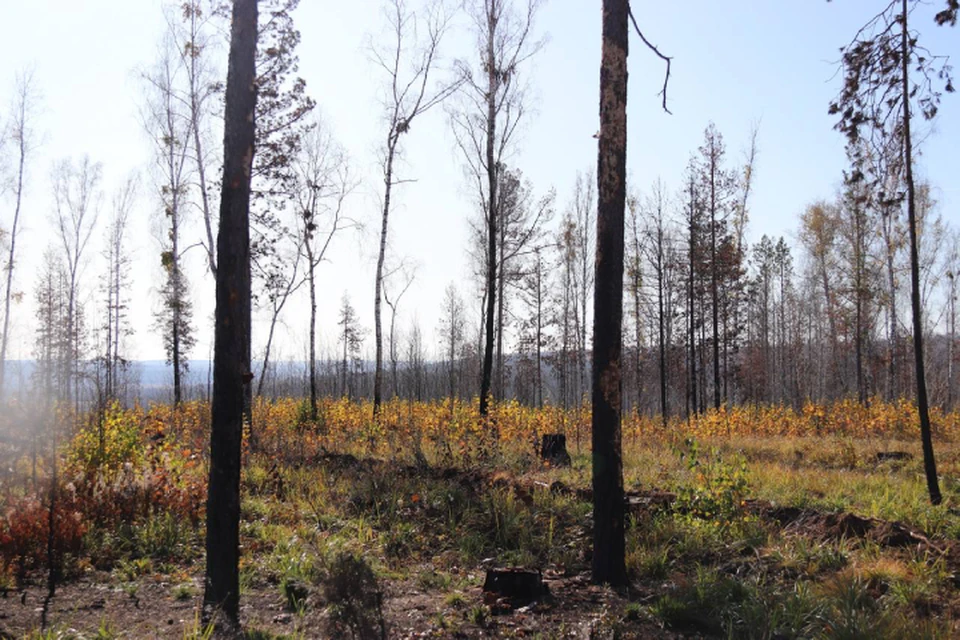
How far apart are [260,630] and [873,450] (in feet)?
39.3

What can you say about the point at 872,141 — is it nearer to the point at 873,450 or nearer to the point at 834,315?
the point at 873,450

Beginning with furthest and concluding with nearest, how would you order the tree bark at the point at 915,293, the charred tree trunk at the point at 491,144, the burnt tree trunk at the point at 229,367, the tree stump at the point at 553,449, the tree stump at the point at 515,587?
the charred tree trunk at the point at 491,144 → the tree stump at the point at 553,449 → the tree bark at the point at 915,293 → the tree stump at the point at 515,587 → the burnt tree trunk at the point at 229,367

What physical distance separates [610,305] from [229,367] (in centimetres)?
288

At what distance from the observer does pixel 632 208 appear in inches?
1042

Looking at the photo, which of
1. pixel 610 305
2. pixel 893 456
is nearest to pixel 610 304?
pixel 610 305

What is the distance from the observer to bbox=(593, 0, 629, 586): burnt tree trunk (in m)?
4.91

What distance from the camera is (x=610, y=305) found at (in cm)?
499

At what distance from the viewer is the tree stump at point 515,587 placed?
4.58m

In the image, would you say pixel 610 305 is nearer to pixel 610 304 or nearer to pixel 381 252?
pixel 610 304

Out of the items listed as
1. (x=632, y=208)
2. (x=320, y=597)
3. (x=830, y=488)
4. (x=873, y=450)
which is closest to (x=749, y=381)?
(x=632, y=208)

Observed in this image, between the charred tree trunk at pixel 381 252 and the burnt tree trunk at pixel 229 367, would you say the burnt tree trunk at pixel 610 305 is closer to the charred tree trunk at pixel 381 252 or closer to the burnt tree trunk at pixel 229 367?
the burnt tree trunk at pixel 229 367

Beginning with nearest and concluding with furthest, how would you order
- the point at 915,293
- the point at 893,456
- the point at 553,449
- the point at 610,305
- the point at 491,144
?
the point at 610,305
the point at 915,293
the point at 553,449
the point at 893,456
the point at 491,144

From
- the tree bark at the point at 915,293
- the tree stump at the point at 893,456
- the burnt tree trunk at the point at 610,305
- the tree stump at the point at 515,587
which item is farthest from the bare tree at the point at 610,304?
the tree stump at the point at 893,456

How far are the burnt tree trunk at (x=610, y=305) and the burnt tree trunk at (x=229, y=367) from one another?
8.82 ft
